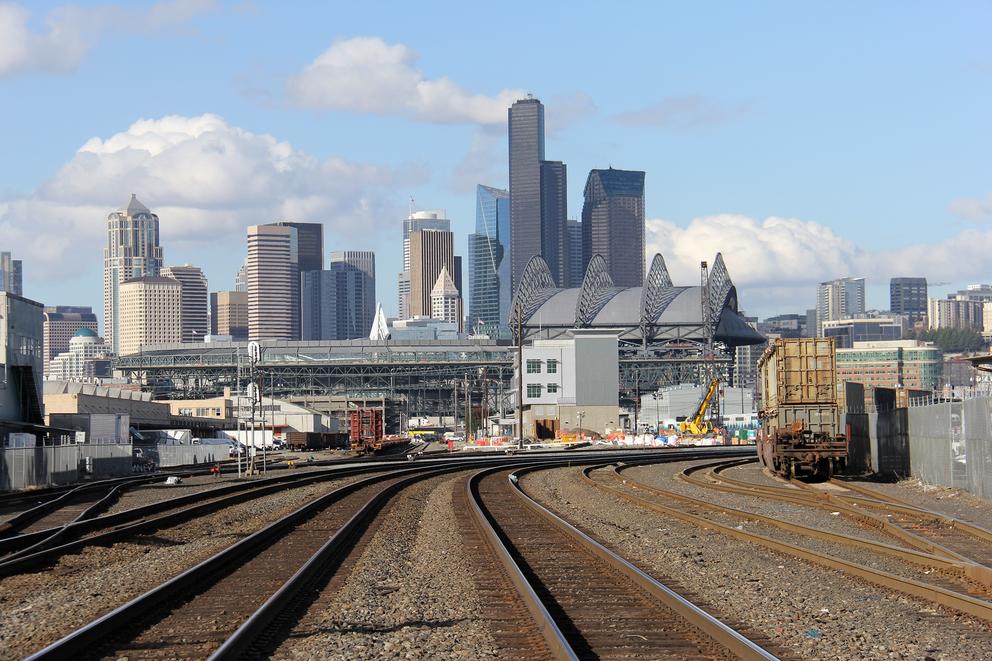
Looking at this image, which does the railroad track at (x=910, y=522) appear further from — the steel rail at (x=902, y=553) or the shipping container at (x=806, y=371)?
the shipping container at (x=806, y=371)


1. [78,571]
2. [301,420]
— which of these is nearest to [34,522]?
[78,571]

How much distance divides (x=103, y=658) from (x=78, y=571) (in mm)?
8234

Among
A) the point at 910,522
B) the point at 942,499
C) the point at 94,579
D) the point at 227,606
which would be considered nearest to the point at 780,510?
the point at 910,522

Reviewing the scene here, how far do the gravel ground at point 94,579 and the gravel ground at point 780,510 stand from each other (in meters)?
12.0

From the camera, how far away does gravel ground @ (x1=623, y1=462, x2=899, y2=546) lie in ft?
80.5

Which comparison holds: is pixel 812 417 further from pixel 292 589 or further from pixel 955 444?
pixel 292 589

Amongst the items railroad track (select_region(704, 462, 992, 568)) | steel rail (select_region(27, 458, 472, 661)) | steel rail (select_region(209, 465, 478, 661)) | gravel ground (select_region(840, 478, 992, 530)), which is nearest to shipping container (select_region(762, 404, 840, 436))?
gravel ground (select_region(840, 478, 992, 530))

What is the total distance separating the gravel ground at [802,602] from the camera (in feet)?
39.5

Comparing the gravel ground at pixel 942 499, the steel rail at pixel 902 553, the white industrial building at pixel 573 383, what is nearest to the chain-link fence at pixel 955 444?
the gravel ground at pixel 942 499

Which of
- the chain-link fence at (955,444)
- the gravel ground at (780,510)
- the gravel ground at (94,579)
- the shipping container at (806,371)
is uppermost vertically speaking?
the shipping container at (806,371)

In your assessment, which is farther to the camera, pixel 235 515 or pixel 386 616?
pixel 235 515

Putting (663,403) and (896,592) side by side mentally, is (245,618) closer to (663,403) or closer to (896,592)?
(896,592)

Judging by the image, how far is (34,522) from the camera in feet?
98.4

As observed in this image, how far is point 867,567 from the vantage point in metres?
17.7
